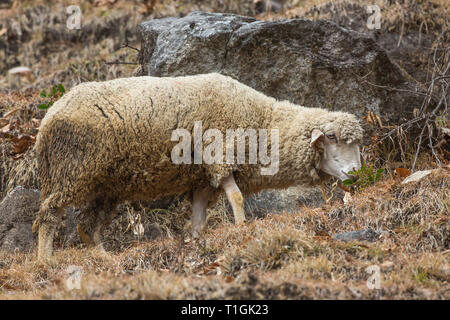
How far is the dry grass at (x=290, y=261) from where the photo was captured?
4234 mm

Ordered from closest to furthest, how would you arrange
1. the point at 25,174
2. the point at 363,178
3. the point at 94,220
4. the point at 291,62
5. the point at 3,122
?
the point at 363,178 < the point at 94,220 < the point at 25,174 < the point at 291,62 < the point at 3,122

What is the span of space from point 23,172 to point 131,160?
246 centimetres

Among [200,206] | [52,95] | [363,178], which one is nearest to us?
[363,178]

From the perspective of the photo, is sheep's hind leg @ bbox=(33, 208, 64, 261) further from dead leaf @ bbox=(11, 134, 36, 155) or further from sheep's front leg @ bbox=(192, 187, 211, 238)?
dead leaf @ bbox=(11, 134, 36, 155)

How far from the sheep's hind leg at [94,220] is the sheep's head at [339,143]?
7.81ft

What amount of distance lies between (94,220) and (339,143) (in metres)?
2.81

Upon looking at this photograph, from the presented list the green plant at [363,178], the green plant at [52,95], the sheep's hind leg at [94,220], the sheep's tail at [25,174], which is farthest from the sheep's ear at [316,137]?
the green plant at [52,95]

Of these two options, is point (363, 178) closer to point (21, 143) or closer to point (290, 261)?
point (290, 261)

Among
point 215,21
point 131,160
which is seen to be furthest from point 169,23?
point 131,160

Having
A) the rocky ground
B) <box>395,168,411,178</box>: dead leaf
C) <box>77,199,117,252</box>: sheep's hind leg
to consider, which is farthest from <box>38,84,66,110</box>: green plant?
<box>395,168,411,178</box>: dead leaf

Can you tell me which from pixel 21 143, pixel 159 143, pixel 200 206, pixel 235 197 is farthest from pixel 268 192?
pixel 21 143

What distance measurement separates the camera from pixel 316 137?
6.43 metres

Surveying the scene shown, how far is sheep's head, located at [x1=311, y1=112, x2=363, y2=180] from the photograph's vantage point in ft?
21.2

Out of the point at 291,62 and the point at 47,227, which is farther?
the point at 291,62
